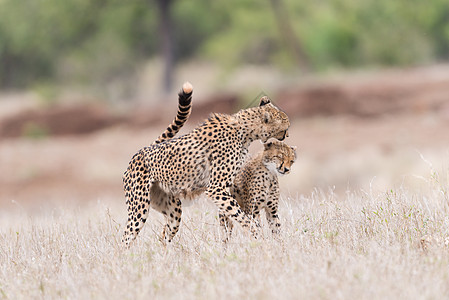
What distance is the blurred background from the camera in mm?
17969

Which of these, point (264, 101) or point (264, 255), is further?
point (264, 101)

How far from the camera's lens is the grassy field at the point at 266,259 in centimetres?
451

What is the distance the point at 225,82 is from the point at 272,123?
67.8ft

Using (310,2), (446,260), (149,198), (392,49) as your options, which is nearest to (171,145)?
(149,198)

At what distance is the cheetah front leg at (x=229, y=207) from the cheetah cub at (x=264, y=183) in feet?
1.31

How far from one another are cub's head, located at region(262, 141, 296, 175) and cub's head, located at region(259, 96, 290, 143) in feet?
0.74

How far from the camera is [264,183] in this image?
20.1 ft

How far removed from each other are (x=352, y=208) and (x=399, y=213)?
0.43 metres

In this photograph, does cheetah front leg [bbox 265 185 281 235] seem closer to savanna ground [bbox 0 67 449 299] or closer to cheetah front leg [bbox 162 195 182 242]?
savanna ground [bbox 0 67 449 299]

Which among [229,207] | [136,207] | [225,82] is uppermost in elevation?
[225,82]

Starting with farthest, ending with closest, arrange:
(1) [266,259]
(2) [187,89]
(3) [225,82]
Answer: (3) [225,82]
(2) [187,89]
(1) [266,259]

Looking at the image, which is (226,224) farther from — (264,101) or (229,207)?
(264,101)

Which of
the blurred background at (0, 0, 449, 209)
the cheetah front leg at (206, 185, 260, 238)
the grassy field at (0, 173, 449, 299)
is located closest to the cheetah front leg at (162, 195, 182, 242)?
the grassy field at (0, 173, 449, 299)

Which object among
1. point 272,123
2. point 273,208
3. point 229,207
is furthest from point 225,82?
point 229,207
